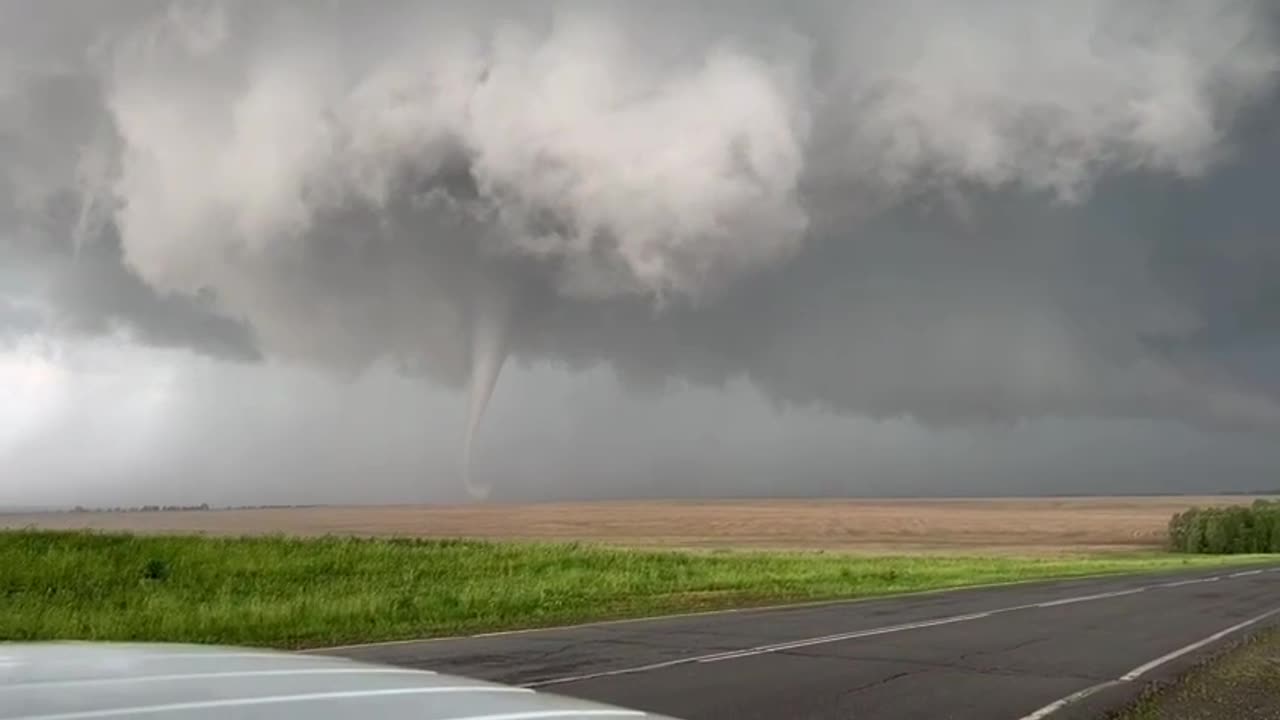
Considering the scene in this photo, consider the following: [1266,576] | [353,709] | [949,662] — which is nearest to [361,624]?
[949,662]

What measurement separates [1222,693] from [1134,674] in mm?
1325

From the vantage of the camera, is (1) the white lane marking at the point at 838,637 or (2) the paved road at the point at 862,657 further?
(1) the white lane marking at the point at 838,637

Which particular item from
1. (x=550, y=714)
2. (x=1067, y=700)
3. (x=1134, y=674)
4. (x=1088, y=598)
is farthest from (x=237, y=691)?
(x=1088, y=598)

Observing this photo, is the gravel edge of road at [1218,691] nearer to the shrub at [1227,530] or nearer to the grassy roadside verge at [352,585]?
the grassy roadside verge at [352,585]

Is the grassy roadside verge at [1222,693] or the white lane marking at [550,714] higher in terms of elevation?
the white lane marking at [550,714]

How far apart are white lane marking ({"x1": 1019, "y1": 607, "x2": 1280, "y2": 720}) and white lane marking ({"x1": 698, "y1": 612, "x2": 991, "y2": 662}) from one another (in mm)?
4042

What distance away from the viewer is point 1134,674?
13.1m

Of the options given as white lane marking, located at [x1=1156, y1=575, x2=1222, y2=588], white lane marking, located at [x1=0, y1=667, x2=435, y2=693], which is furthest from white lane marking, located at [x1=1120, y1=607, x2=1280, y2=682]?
white lane marking, located at [x1=0, y1=667, x2=435, y2=693]

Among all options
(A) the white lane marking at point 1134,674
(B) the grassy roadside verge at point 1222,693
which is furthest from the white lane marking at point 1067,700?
(B) the grassy roadside verge at point 1222,693

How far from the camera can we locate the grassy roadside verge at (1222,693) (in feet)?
34.7

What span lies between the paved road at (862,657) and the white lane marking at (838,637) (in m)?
0.03

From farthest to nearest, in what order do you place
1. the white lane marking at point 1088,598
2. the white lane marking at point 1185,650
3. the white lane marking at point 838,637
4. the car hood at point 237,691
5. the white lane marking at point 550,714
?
1. the white lane marking at point 1088,598
2. the white lane marking at point 838,637
3. the white lane marking at point 1185,650
4. the white lane marking at point 550,714
5. the car hood at point 237,691

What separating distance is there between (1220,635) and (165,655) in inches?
746

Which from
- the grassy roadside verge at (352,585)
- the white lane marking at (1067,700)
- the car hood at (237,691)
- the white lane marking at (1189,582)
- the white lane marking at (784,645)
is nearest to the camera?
the car hood at (237,691)
